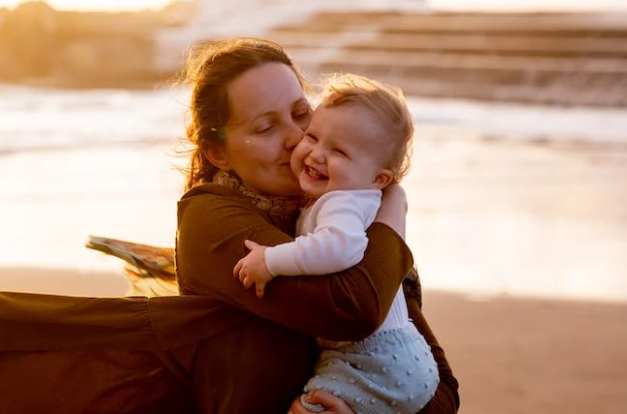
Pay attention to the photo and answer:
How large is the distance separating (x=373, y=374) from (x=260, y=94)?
61 centimetres

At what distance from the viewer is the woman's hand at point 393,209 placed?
211 cm

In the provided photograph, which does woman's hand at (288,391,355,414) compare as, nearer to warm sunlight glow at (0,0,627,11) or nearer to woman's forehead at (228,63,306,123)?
woman's forehead at (228,63,306,123)

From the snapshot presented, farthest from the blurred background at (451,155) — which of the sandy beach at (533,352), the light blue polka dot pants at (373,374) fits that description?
the light blue polka dot pants at (373,374)

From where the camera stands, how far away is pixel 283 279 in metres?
1.95

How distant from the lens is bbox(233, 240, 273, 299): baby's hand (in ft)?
6.31

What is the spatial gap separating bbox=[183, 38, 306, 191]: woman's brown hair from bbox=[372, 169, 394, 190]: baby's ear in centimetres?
34

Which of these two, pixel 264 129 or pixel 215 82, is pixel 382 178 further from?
pixel 215 82

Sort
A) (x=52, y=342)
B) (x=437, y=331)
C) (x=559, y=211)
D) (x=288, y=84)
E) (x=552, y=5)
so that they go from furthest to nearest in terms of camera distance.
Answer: (x=552, y=5), (x=559, y=211), (x=437, y=331), (x=288, y=84), (x=52, y=342)

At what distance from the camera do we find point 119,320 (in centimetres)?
204

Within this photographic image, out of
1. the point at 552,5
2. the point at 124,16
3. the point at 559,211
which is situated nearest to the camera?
the point at 559,211

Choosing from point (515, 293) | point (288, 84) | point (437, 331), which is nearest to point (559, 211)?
point (515, 293)

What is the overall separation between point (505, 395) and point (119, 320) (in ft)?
6.90

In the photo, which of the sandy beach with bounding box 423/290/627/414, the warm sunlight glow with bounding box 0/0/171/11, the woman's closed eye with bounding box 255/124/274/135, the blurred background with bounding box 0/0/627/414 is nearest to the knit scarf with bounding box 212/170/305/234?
the woman's closed eye with bounding box 255/124/274/135

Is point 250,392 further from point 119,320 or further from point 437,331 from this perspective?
point 437,331
